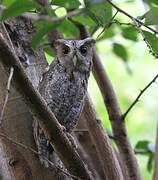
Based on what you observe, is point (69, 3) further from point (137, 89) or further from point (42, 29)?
point (137, 89)

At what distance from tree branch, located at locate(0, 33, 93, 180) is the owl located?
361 mm

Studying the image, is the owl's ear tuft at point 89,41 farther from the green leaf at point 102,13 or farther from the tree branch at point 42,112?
the tree branch at point 42,112

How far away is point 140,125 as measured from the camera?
3.77m

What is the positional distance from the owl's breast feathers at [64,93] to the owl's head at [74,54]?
31mm

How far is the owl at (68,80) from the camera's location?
1.58 metres

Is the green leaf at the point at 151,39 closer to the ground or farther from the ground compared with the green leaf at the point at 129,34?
farther from the ground

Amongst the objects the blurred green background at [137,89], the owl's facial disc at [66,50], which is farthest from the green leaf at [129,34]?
the blurred green background at [137,89]

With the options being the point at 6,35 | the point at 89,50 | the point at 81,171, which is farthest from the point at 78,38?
the point at 81,171

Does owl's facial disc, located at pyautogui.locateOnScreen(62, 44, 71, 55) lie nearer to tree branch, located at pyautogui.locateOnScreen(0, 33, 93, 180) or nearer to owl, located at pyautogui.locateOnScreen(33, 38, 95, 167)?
owl, located at pyautogui.locateOnScreen(33, 38, 95, 167)

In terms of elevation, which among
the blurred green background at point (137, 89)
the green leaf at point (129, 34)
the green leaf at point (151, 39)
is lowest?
the blurred green background at point (137, 89)

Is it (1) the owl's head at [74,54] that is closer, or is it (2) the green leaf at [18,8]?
(2) the green leaf at [18,8]

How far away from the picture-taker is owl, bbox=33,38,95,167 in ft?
5.20

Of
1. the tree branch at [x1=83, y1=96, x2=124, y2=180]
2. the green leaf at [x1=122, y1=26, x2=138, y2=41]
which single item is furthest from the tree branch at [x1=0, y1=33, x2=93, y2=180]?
the green leaf at [x1=122, y1=26, x2=138, y2=41]

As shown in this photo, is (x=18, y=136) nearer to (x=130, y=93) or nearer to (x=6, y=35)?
(x=6, y=35)
